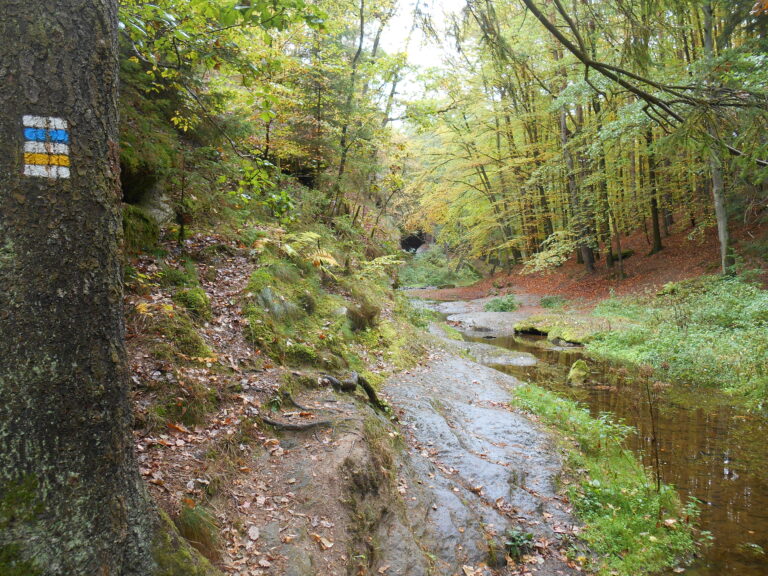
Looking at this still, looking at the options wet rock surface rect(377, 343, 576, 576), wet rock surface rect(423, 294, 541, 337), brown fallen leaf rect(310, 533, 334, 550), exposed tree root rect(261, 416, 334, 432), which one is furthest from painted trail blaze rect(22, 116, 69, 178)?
wet rock surface rect(423, 294, 541, 337)

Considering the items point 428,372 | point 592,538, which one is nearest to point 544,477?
point 592,538

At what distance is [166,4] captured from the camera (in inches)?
161

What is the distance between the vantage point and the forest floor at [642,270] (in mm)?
17109

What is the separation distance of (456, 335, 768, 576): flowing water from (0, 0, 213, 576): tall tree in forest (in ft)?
18.9

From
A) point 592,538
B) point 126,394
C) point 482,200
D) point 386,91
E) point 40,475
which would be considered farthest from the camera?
point 482,200

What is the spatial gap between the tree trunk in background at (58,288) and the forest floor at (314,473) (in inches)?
45.6

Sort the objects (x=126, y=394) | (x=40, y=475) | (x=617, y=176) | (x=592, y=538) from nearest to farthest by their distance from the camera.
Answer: (x=40, y=475), (x=126, y=394), (x=592, y=538), (x=617, y=176)

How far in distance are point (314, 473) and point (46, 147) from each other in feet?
10.8

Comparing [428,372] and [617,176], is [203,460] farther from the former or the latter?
[617,176]

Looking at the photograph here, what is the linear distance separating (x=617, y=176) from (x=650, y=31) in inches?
795

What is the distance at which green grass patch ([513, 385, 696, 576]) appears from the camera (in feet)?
16.0

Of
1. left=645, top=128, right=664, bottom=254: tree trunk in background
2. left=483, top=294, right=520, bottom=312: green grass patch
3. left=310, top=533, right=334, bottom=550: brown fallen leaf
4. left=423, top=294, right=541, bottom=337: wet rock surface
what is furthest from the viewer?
left=483, top=294, right=520, bottom=312: green grass patch

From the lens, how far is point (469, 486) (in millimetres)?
5473

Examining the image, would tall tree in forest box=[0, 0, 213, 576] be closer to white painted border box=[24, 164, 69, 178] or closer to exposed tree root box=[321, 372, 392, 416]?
white painted border box=[24, 164, 69, 178]
